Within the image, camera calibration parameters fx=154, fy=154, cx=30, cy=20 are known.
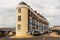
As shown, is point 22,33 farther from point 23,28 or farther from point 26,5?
point 26,5

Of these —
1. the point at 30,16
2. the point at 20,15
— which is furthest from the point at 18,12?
the point at 30,16

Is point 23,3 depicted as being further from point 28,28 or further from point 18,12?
point 28,28

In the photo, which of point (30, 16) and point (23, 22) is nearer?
point (23, 22)

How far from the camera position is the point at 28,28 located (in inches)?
2210

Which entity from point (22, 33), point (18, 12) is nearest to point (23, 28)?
point (22, 33)

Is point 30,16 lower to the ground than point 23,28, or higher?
higher

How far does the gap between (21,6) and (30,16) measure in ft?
18.2

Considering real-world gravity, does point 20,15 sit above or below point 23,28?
A: above

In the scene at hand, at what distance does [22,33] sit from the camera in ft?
176

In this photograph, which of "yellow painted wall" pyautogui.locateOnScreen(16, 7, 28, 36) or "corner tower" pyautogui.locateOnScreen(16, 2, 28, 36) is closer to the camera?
"yellow painted wall" pyautogui.locateOnScreen(16, 7, 28, 36)

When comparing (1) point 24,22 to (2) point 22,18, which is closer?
(1) point 24,22

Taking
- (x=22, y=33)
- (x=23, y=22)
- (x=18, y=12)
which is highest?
(x=18, y=12)

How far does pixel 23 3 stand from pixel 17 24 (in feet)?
26.5

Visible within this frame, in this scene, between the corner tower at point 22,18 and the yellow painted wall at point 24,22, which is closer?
the yellow painted wall at point 24,22
